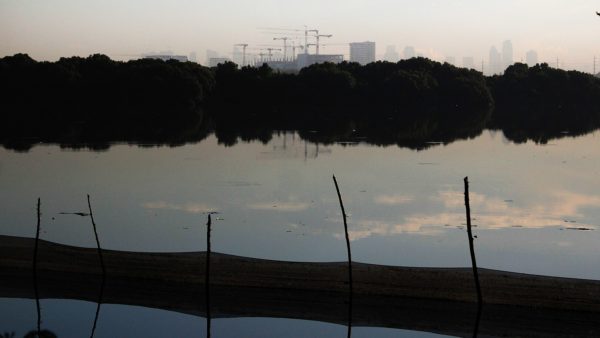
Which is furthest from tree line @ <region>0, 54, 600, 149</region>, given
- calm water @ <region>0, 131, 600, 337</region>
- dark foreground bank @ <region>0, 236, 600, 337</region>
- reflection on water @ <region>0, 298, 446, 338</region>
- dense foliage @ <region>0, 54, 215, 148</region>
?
reflection on water @ <region>0, 298, 446, 338</region>

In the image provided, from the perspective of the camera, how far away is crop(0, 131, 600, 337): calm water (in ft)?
97.6

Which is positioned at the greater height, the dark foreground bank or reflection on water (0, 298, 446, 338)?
the dark foreground bank

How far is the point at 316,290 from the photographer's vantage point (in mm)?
23031

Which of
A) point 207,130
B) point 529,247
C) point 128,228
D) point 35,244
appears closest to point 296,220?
point 128,228

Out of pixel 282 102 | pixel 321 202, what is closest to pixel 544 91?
pixel 282 102

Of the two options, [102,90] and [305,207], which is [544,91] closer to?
[102,90]

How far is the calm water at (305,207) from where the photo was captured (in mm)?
29734

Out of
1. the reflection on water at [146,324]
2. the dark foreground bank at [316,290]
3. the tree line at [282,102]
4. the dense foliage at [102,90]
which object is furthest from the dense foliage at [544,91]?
the reflection on water at [146,324]

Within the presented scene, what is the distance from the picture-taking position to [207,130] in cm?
8150

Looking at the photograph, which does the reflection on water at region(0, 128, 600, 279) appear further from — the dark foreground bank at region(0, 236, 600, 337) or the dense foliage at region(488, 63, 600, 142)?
the dense foliage at region(488, 63, 600, 142)

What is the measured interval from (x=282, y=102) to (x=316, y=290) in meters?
93.5

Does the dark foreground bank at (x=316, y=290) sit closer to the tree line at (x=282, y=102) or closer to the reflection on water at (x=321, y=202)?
the reflection on water at (x=321, y=202)

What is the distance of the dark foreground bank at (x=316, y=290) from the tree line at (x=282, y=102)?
145 feet

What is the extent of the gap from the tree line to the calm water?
40.5 ft
